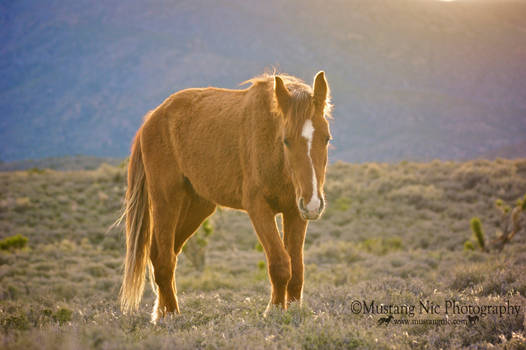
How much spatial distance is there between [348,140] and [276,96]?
137912 mm

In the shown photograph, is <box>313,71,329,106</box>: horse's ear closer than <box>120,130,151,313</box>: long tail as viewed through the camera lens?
Yes

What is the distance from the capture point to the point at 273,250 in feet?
11.1

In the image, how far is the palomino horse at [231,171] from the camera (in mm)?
3236

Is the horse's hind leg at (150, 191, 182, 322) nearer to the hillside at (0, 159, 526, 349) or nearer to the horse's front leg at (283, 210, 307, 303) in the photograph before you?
the hillside at (0, 159, 526, 349)

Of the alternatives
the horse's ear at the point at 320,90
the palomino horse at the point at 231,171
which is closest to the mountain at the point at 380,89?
the palomino horse at the point at 231,171

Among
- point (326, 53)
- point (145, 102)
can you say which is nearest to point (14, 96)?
point (145, 102)

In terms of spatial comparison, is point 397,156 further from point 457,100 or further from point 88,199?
point 88,199

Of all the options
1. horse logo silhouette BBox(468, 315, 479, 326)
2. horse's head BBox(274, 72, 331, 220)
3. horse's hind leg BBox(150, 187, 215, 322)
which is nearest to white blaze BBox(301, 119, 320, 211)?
horse's head BBox(274, 72, 331, 220)

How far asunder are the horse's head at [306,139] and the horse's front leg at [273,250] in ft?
1.45

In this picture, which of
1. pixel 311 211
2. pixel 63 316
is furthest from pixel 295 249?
pixel 63 316

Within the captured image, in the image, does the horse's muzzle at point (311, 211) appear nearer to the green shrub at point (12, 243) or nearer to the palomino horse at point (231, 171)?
the palomino horse at point (231, 171)

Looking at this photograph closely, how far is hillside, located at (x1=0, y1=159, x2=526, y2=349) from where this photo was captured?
2.96 meters

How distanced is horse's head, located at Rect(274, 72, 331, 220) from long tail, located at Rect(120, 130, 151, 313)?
2.62m

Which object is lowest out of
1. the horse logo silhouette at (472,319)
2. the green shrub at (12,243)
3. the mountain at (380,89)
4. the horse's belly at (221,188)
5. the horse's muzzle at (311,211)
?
the green shrub at (12,243)
